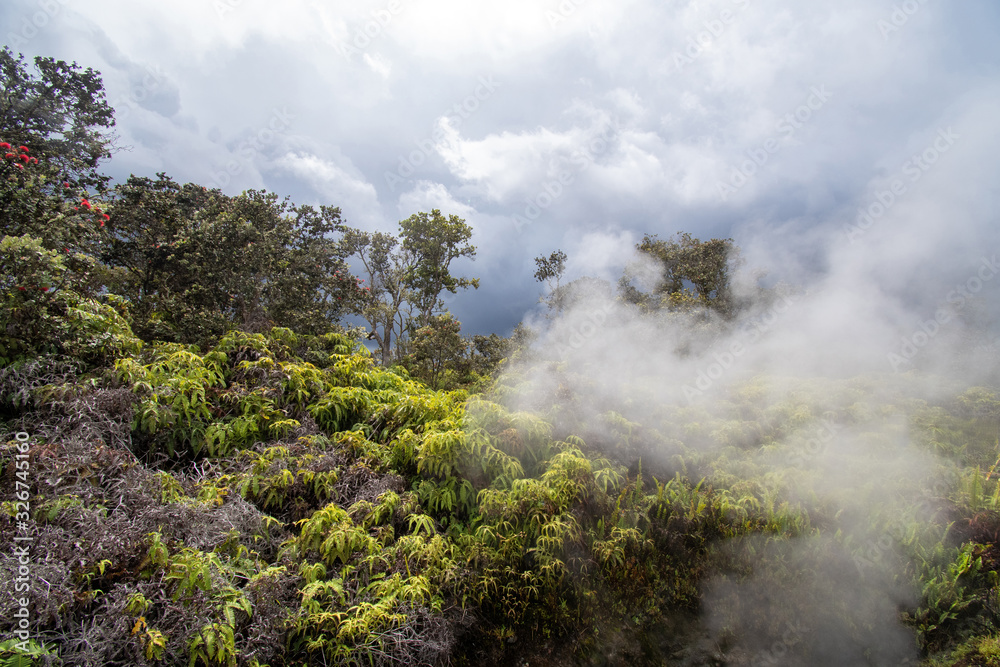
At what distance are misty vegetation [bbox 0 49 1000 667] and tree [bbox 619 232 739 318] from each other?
24.5 feet

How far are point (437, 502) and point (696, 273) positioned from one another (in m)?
13.8

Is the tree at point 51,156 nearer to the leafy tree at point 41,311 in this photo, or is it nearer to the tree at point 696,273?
the leafy tree at point 41,311

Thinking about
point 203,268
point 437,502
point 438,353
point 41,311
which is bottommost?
point 437,502

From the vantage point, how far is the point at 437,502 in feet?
16.1

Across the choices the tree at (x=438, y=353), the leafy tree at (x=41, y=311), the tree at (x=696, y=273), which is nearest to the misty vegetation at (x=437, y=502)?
the leafy tree at (x=41, y=311)

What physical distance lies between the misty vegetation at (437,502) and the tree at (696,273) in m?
7.48

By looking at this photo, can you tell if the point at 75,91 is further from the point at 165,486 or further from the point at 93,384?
the point at 165,486

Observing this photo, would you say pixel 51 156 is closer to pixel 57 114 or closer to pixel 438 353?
pixel 57 114

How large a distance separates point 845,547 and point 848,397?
11.2 ft

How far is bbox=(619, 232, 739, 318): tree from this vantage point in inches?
588

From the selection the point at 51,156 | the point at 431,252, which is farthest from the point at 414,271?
the point at 51,156

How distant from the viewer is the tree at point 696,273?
1492 centimetres

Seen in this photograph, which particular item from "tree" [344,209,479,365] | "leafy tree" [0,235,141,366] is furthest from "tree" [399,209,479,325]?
"leafy tree" [0,235,141,366]

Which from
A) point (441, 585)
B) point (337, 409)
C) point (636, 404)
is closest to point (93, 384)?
point (337, 409)
